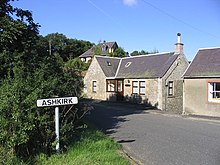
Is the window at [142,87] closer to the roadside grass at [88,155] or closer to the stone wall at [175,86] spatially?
the stone wall at [175,86]

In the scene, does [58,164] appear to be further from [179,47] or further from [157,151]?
[179,47]

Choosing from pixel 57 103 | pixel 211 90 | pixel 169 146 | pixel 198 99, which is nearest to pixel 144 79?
pixel 198 99

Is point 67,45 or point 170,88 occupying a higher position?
point 67,45

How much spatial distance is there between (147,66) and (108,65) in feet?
20.9

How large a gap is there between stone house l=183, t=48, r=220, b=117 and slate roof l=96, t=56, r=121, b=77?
480 inches

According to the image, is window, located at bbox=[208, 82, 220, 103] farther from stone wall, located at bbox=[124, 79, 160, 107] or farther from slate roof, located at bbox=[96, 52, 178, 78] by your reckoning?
stone wall, located at bbox=[124, 79, 160, 107]

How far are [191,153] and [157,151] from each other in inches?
39.8

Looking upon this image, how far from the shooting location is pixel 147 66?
1097 inches

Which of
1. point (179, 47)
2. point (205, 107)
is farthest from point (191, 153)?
point (179, 47)

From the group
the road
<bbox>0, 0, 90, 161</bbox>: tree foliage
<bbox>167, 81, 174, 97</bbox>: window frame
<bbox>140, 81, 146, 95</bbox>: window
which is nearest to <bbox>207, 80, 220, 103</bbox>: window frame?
<bbox>167, 81, 174, 97</bbox>: window frame

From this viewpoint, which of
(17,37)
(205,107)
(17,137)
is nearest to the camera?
(17,137)

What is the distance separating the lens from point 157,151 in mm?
7914

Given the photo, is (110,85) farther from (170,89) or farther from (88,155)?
(88,155)

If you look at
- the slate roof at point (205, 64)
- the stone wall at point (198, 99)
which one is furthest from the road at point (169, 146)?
the slate roof at point (205, 64)
